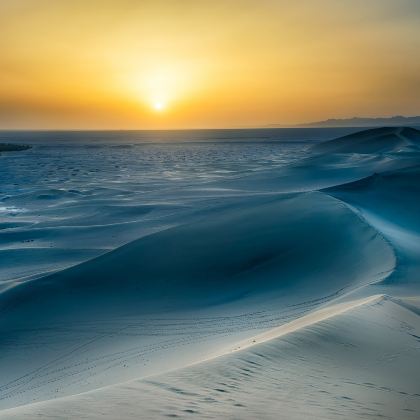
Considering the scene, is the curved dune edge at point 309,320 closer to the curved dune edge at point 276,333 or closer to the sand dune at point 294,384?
the curved dune edge at point 276,333

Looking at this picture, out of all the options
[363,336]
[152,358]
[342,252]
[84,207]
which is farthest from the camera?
[84,207]

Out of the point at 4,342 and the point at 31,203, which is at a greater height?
the point at 31,203

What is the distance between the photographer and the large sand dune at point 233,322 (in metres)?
5.92

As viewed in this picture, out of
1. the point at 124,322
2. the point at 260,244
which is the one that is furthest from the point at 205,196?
the point at 124,322

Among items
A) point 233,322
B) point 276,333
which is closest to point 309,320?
point 276,333

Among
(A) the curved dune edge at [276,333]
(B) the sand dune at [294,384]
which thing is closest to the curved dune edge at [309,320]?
(A) the curved dune edge at [276,333]

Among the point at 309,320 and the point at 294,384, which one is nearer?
the point at 294,384

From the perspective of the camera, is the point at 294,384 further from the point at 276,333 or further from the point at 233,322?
the point at 233,322

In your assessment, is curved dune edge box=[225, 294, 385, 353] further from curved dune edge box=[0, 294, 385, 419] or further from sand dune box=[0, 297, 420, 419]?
sand dune box=[0, 297, 420, 419]

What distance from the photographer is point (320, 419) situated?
5.40 m

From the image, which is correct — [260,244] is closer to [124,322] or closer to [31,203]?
[124,322]

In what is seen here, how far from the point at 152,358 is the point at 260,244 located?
24.1 feet

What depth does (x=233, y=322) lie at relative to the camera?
1028 cm

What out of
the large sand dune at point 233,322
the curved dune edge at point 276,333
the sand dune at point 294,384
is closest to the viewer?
the sand dune at point 294,384
